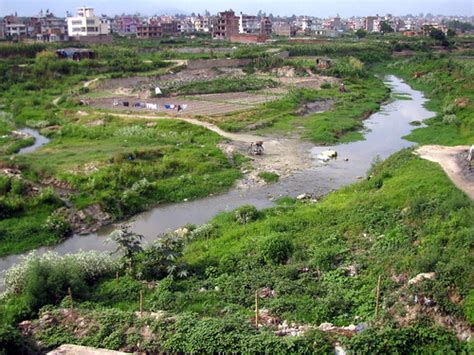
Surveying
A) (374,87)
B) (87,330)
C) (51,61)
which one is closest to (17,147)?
(87,330)

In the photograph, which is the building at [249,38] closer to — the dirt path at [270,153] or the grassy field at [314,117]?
the grassy field at [314,117]

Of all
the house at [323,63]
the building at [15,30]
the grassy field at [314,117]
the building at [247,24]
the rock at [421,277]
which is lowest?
the rock at [421,277]

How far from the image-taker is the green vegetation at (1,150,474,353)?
420 inches

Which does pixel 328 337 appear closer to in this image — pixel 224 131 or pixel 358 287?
pixel 358 287

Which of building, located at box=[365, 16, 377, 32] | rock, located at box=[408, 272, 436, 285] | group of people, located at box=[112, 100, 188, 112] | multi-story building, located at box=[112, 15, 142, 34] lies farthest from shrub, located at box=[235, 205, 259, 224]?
building, located at box=[365, 16, 377, 32]

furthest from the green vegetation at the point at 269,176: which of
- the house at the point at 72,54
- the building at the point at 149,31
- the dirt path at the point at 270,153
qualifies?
the building at the point at 149,31

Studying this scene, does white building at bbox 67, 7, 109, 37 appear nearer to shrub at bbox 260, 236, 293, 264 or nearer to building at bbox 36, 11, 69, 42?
building at bbox 36, 11, 69, 42

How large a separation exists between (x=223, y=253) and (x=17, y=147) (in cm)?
2042

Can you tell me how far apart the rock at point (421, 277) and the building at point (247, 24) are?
127723 millimetres

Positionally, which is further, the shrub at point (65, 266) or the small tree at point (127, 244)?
the small tree at point (127, 244)

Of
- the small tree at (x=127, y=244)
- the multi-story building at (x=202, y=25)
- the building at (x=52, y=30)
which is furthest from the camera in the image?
the multi-story building at (x=202, y=25)

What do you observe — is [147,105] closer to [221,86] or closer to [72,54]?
[221,86]

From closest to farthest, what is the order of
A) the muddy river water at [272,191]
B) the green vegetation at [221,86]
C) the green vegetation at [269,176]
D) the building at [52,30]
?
the muddy river water at [272,191], the green vegetation at [269,176], the green vegetation at [221,86], the building at [52,30]

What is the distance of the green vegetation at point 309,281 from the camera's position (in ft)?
35.0
